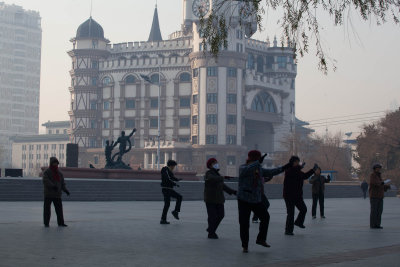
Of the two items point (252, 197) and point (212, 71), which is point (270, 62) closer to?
point (212, 71)

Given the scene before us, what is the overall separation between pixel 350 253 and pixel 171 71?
91.5 metres

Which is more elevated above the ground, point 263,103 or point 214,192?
point 263,103

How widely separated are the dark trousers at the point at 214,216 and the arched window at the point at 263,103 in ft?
289

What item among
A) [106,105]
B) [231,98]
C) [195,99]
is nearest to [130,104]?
[106,105]

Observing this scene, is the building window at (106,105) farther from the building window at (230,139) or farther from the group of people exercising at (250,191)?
the group of people exercising at (250,191)

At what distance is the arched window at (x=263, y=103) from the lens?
10156 cm

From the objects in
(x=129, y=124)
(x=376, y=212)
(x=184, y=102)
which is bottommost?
(x=376, y=212)

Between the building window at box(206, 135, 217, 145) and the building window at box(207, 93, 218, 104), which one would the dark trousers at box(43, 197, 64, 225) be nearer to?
the building window at box(206, 135, 217, 145)

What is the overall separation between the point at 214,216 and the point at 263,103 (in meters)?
90.8

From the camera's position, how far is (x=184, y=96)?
325ft

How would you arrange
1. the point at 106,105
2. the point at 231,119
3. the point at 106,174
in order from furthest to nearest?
1. the point at 106,105
2. the point at 231,119
3. the point at 106,174

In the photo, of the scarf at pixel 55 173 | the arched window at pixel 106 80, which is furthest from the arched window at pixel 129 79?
the scarf at pixel 55 173

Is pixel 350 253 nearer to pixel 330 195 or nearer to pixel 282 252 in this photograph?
pixel 282 252

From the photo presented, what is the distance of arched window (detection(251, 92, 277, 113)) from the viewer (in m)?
102
